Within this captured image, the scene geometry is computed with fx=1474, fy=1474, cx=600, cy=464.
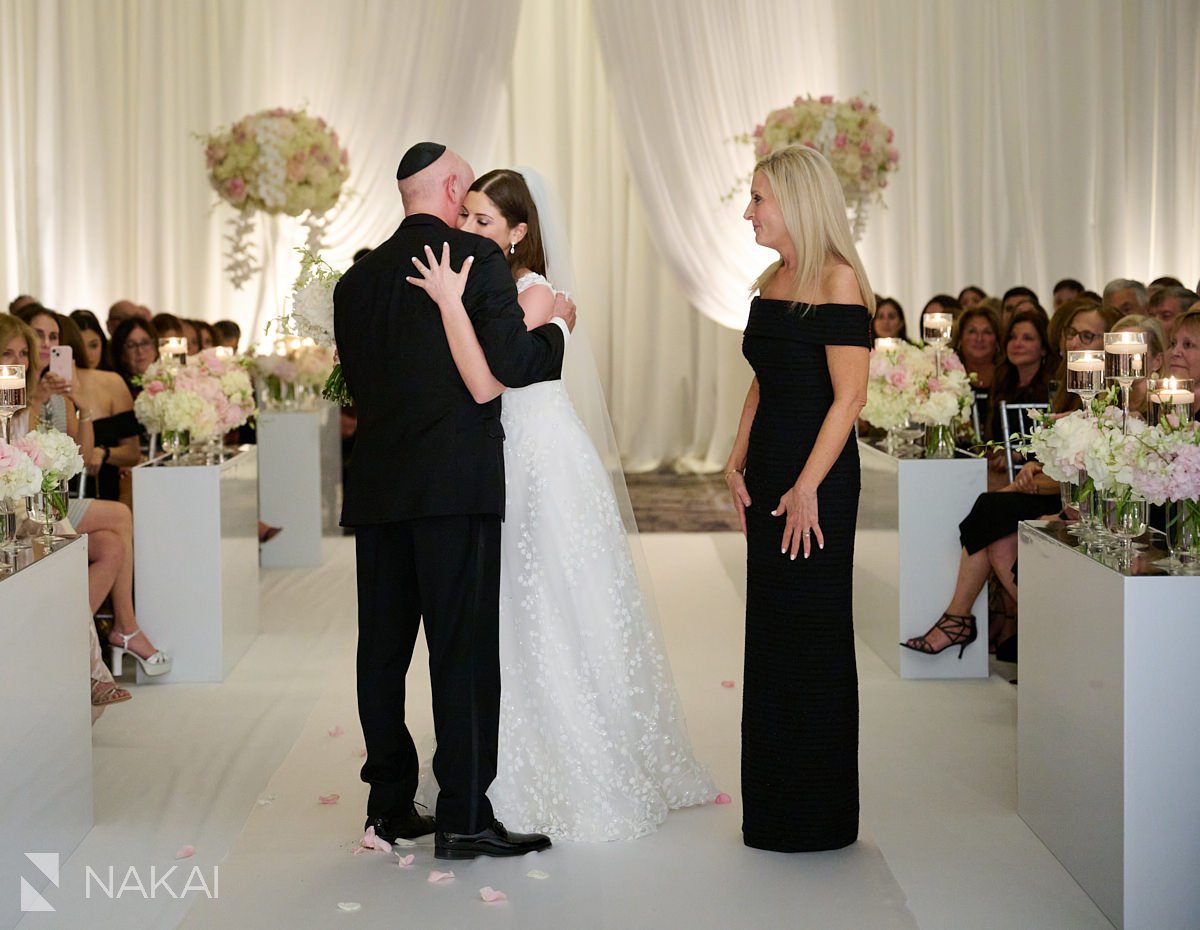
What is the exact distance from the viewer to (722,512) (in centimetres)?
970

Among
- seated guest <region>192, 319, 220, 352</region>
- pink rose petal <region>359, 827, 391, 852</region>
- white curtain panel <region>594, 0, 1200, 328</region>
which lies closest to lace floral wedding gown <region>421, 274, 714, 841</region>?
pink rose petal <region>359, 827, 391, 852</region>

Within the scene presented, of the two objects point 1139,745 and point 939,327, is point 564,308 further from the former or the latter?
point 939,327

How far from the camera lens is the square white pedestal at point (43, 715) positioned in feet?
10.6

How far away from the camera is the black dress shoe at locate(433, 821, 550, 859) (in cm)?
359

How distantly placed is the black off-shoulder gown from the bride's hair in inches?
23.3

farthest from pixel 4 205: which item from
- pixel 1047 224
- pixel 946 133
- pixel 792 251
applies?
pixel 792 251

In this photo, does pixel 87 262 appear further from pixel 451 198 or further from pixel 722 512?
pixel 451 198

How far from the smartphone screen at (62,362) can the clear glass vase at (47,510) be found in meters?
1.21

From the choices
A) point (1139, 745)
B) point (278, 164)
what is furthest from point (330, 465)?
point (1139, 745)

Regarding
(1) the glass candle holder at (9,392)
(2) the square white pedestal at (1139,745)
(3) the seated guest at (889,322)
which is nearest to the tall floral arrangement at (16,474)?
(1) the glass candle holder at (9,392)

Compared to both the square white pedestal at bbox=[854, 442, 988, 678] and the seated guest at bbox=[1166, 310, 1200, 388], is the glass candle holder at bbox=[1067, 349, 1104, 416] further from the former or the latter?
the square white pedestal at bbox=[854, 442, 988, 678]

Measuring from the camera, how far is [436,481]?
11.0 ft

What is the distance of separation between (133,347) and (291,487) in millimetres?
1258

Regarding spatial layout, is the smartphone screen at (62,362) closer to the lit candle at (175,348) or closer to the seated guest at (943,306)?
the lit candle at (175,348)
